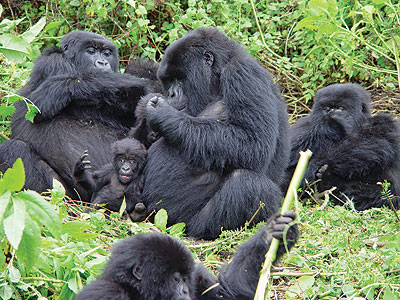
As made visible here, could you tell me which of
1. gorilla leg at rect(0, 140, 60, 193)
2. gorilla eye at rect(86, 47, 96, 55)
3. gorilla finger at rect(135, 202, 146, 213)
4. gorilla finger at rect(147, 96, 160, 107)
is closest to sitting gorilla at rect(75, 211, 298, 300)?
gorilla finger at rect(135, 202, 146, 213)

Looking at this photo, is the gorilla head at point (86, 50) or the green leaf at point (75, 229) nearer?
the green leaf at point (75, 229)

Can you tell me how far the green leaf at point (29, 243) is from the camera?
2805 millimetres

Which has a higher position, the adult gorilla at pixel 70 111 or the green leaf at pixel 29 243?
the green leaf at pixel 29 243

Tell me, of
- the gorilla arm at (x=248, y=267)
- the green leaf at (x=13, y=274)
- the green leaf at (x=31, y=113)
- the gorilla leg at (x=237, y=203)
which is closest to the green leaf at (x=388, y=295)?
the gorilla arm at (x=248, y=267)

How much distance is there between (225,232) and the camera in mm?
4574

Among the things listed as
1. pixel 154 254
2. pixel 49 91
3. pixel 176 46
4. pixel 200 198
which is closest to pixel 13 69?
pixel 49 91

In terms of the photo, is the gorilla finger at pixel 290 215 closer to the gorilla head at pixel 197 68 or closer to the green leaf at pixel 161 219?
the green leaf at pixel 161 219

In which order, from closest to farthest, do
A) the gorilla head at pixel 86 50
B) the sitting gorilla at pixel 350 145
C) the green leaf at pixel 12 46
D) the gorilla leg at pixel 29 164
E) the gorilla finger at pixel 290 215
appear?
the gorilla finger at pixel 290 215
the green leaf at pixel 12 46
the gorilla leg at pixel 29 164
the gorilla head at pixel 86 50
the sitting gorilla at pixel 350 145

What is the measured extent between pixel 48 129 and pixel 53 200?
6.30 feet

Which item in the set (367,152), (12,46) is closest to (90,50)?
(12,46)

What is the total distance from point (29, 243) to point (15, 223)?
0.23 metres

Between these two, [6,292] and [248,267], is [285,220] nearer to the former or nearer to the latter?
[248,267]

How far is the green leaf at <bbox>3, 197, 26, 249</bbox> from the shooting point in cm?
261

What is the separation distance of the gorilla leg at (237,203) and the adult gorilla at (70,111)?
1.24 metres
